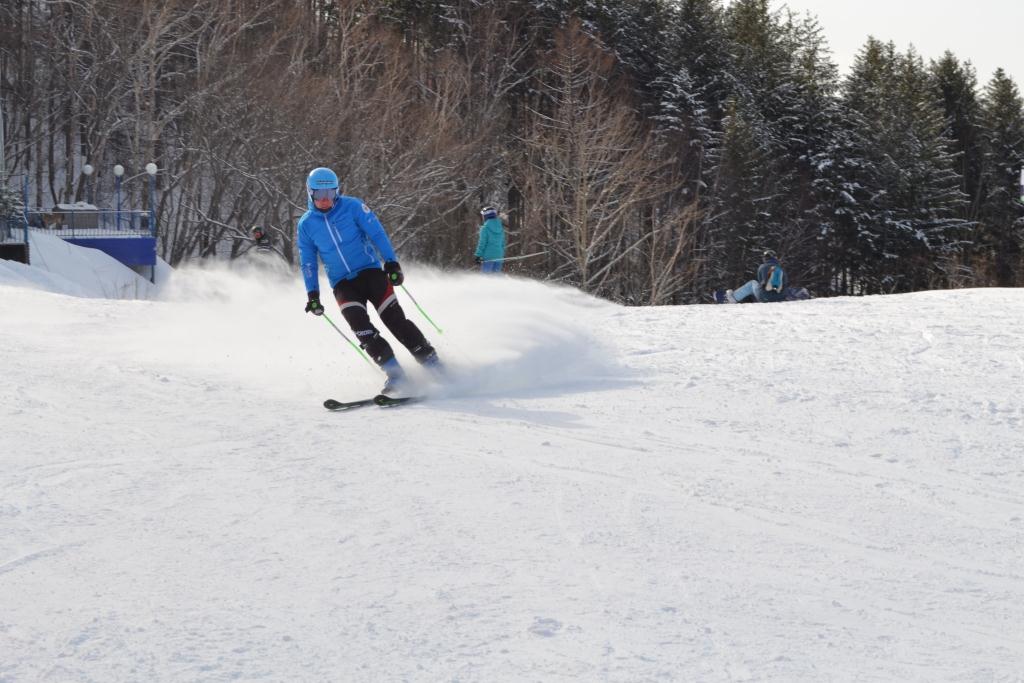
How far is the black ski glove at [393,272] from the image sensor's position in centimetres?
669

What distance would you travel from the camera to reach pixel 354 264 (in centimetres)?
705

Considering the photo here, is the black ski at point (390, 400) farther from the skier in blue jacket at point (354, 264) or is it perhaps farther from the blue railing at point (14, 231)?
the blue railing at point (14, 231)

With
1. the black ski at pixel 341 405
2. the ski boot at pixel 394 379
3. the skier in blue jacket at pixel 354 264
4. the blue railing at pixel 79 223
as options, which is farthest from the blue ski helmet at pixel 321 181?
the blue railing at pixel 79 223

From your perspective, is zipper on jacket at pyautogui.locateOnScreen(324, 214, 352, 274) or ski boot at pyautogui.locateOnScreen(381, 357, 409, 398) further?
zipper on jacket at pyautogui.locateOnScreen(324, 214, 352, 274)

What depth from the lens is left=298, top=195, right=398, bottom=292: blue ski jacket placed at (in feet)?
23.0

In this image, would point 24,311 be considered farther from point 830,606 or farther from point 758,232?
point 758,232

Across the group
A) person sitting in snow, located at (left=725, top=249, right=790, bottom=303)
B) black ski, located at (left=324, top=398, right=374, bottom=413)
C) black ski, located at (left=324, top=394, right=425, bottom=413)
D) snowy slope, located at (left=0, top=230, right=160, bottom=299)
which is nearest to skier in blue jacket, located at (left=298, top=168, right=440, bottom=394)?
black ski, located at (left=324, top=394, right=425, bottom=413)

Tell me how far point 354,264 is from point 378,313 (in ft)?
1.14

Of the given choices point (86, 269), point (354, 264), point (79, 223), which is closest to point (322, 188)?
point (354, 264)

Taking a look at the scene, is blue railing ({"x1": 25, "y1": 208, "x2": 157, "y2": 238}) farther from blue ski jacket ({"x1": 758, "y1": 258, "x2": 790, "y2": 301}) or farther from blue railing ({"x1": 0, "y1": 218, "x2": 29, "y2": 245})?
blue ski jacket ({"x1": 758, "y1": 258, "x2": 790, "y2": 301})

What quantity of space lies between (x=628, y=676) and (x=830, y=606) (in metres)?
0.79

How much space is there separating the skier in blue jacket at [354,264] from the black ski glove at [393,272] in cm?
8

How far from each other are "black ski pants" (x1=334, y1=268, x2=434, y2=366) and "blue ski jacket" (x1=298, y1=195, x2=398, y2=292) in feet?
0.22

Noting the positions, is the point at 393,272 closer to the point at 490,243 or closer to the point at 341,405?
the point at 341,405
